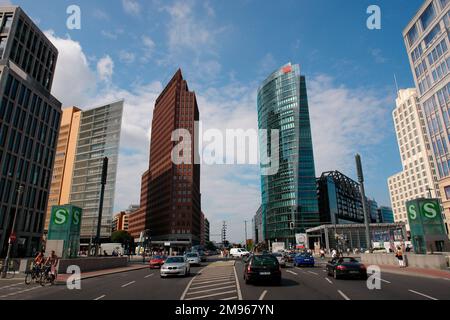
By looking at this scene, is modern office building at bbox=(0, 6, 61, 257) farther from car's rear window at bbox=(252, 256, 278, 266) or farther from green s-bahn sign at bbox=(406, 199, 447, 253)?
green s-bahn sign at bbox=(406, 199, 447, 253)

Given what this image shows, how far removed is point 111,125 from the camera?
123625 millimetres

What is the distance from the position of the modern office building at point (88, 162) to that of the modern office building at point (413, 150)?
11465cm

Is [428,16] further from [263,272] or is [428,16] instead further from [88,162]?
[88,162]

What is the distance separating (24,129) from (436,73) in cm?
7500

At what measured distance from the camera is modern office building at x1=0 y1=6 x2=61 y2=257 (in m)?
51.1

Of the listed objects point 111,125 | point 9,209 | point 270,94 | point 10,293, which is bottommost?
point 10,293

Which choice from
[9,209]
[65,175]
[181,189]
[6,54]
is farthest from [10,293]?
[65,175]

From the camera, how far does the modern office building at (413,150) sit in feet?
336

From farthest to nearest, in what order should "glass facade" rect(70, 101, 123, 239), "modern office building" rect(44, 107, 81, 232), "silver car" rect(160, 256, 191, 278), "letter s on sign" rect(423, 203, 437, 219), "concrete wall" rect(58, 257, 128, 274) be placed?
"modern office building" rect(44, 107, 81, 232) < "glass facade" rect(70, 101, 123, 239) < "letter s on sign" rect(423, 203, 437, 219) < "concrete wall" rect(58, 257, 128, 274) < "silver car" rect(160, 256, 191, 278)

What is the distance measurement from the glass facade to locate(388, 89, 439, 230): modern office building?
374 ft

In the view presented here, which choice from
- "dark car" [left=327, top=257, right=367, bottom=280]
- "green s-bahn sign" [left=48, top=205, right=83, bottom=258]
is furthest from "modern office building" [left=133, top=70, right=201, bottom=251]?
"dark car" [left=327, top=257, right=367, bottom=280]

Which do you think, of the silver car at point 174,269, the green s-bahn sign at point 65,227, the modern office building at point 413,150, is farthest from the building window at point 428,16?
the modern office building at point 413,150
